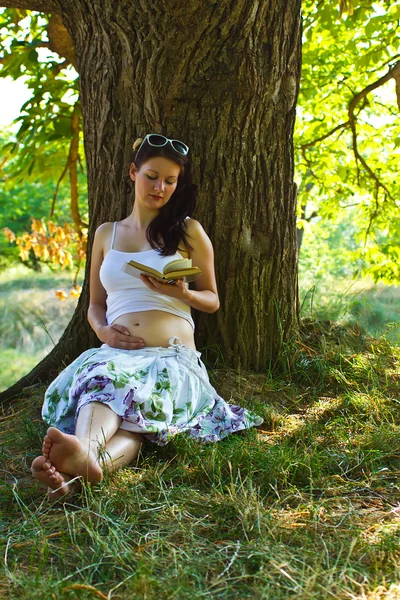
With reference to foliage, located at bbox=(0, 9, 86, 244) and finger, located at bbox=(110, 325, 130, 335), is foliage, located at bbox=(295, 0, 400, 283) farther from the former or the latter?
finger, located at bbox=(110, 325, 130, 335)

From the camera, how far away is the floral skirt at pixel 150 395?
3.11 m

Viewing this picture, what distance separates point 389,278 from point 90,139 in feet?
13.6

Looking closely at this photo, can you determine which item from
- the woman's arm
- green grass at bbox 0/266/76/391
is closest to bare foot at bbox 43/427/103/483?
the woman's arm

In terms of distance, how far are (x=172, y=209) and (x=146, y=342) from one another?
81 centimetres

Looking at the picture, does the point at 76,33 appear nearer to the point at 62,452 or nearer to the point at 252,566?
the point at 62,452

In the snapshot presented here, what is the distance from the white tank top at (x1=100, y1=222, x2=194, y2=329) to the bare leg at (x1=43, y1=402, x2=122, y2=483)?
74cm

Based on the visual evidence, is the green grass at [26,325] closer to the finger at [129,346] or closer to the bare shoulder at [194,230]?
the bare shoulder at [194,230]

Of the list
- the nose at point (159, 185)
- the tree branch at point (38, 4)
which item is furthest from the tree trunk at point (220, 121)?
the nose at point (159, 185)

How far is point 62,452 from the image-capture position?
260cm

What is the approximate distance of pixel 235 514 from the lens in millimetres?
2508

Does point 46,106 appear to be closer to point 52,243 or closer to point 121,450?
point 52,243

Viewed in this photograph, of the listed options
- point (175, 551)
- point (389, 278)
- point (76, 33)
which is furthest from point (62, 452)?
point (389, 278)

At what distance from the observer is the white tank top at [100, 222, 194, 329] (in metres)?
3.62

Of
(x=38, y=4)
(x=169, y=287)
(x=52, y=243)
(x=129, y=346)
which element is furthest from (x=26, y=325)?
(x=169, y=287)
